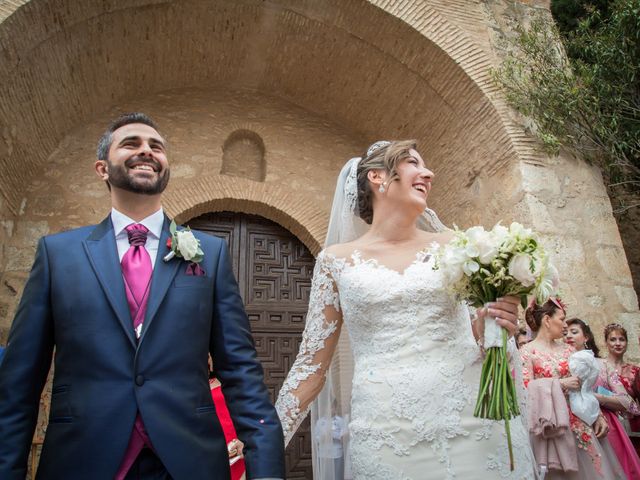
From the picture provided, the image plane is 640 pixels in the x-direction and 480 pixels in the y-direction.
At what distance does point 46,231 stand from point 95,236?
13.8 feet

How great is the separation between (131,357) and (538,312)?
3473 millimetres

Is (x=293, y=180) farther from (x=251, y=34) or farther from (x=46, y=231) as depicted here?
(x=46, y=231)

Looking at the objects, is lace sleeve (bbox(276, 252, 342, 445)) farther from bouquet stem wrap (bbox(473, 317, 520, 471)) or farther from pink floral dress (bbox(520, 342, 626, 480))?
pink floral dress (bbox(520, 342, 626, 480))

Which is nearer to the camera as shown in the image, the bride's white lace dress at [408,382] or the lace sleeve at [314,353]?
the bride's white lace dress at [408,382]

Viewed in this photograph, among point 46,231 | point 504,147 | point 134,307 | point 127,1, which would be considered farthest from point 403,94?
point 134,307

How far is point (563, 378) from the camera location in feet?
12.6

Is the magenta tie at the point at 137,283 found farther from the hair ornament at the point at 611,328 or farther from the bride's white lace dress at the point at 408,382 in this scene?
the hair ornament at the point at 611,328

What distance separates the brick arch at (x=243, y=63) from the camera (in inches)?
203

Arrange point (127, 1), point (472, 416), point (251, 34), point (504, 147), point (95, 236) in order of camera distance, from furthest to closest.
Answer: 1. point (251, 34)
2. point (504, 147)
3. point (127, 1)
4. point (472, 416)
5. point (95, 236)

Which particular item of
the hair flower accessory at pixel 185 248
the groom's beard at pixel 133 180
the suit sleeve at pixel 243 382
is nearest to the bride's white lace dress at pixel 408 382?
the suit sleeve at pixel 243 382

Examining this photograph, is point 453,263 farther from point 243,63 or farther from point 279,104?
point 279,104

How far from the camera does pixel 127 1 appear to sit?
529 centimetres

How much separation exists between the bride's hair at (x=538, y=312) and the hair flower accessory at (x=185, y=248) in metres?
3.08

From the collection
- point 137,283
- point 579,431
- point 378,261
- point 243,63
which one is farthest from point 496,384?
point 243,63
